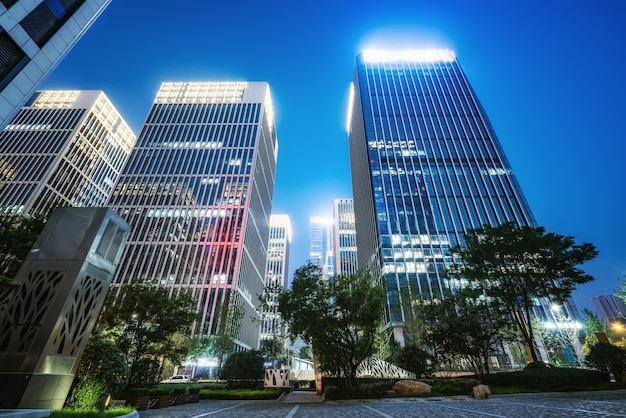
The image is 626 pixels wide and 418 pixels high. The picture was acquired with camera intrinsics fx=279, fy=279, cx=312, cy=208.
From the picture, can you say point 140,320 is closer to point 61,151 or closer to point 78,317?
point 78,317

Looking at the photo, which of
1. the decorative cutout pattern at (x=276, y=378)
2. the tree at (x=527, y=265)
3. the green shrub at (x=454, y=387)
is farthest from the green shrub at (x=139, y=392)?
the tree at (x=527, y=265)

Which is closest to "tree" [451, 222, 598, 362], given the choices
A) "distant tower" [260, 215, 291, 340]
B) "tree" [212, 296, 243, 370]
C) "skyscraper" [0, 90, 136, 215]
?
"tree" [212, 296, 243, 370]

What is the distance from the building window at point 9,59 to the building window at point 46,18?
45.5 inches

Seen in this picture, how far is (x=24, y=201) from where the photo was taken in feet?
227

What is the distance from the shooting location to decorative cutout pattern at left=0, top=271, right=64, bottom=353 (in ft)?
28.2

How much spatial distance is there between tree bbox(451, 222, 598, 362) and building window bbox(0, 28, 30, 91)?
3478cm

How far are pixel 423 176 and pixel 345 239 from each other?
6321 cm

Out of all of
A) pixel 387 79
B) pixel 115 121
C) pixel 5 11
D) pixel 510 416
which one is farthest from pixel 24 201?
pixel 387 79

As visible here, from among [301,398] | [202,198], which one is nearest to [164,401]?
[301,398]

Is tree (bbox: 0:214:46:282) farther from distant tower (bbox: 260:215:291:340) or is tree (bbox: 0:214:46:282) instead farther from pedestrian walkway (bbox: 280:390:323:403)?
distant tower (bbox: 260:215:291:340)

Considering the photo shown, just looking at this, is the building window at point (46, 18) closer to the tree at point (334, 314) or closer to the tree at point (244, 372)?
the tree at point (334, 314)

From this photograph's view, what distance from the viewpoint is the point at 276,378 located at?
26.9 metres

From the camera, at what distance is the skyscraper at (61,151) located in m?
72.4

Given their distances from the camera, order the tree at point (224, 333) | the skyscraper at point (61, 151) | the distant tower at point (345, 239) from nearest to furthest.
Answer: the tree at point (224, 333) < the skyscraper at point (61, 151) < the distant tower at point (345, 239)
